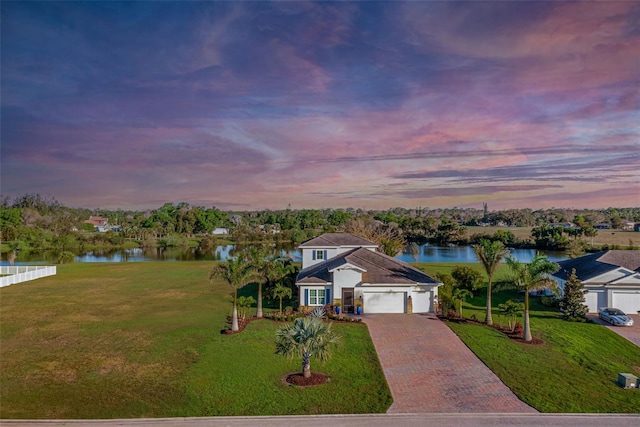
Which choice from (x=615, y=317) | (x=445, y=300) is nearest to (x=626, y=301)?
(x=615, y=317)

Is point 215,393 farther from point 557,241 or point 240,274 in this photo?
point 557,241

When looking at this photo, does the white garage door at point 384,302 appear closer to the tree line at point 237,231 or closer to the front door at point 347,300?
the front door at point 347,300

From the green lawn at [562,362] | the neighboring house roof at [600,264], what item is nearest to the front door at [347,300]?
the green lawn at [562,362]

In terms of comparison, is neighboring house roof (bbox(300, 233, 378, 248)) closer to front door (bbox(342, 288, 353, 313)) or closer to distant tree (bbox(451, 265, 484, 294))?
distant tree (bbox(451, 265, 484, 294))

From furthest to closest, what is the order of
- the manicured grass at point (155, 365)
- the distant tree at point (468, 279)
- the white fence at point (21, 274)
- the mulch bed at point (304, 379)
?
the white fence at point (21, 274)
the distant tree at point (468, 279)
the mulch bed at point (304, 379)
the manicured grass at point (155, 365)

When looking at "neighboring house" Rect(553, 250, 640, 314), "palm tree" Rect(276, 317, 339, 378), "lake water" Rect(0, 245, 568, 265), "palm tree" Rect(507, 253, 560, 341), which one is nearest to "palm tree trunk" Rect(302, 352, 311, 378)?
"palm tree" Rect(276, 317, 339, 378)

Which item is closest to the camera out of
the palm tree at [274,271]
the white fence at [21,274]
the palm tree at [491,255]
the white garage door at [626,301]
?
the palm tree at [491,255]

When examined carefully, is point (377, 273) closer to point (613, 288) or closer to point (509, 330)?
point (509, 330)
